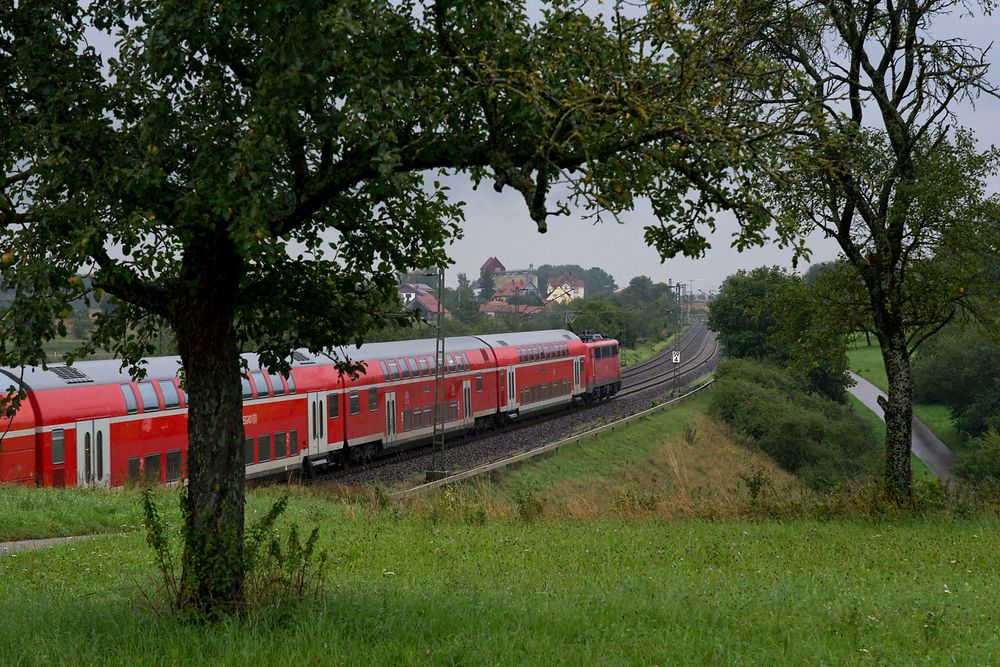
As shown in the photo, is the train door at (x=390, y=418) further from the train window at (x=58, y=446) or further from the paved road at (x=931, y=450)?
the paved road at (x=931, y=450)

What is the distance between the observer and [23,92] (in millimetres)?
6879

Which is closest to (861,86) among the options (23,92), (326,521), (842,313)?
(842,313)

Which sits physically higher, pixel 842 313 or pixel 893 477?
pixel 842 313

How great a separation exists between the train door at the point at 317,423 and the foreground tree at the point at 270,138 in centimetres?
1876

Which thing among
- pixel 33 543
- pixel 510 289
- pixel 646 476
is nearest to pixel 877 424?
pixel 646 476

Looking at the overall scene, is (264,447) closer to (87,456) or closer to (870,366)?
(87,456)

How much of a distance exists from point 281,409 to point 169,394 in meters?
3.81

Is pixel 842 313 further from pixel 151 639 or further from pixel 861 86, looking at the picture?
pixel 151 639

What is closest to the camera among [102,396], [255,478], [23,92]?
[23,92]

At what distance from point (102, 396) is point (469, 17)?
1579 centimetres

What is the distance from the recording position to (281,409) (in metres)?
24.6

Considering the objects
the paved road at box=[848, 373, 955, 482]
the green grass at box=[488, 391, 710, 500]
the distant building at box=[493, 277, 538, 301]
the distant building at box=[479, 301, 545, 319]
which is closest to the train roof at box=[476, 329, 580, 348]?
the green grass at box=[488, 391, 710, 500]

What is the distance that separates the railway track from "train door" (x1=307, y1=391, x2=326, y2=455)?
3.38ft

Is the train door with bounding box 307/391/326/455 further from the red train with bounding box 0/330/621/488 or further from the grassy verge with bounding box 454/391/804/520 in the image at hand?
the grassy verge with bounding box 454/391/804/520
